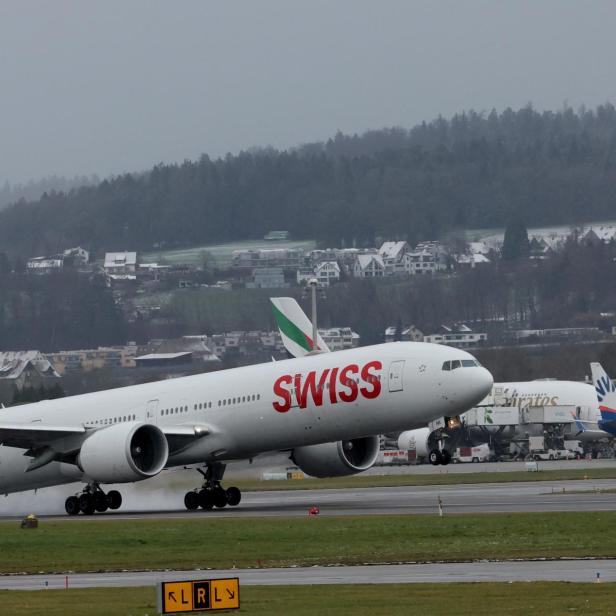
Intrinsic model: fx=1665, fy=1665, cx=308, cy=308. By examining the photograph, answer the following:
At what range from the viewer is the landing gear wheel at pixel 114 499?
59.7 meters

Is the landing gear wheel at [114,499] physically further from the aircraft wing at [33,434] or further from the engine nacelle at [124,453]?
the aircraft wing at [33,434]

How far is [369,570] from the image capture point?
3516 centimetres

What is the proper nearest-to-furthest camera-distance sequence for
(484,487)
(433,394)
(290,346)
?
(433,394) < (484,487) < (290,346)

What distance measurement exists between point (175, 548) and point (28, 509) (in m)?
24.0

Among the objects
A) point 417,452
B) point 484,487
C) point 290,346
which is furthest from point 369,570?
point 417,452

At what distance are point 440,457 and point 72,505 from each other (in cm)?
1444

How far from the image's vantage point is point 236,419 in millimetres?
58281

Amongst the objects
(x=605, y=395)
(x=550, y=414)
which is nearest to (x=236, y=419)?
(x=605, y=395)

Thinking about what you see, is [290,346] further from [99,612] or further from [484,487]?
[99,612]

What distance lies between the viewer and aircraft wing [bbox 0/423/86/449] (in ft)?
190

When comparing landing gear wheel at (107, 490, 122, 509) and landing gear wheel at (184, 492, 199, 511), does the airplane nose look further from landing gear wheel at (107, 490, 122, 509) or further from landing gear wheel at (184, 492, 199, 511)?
landing gear wheel at (107, 490, 122, 509)

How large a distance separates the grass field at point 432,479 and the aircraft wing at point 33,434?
64.7 feet

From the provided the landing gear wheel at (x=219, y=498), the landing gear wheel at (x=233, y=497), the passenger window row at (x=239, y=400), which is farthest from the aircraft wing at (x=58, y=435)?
the landing gear wheel at (x=233, y=497)

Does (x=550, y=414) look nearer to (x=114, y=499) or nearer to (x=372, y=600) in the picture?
(x=114, y=499)
